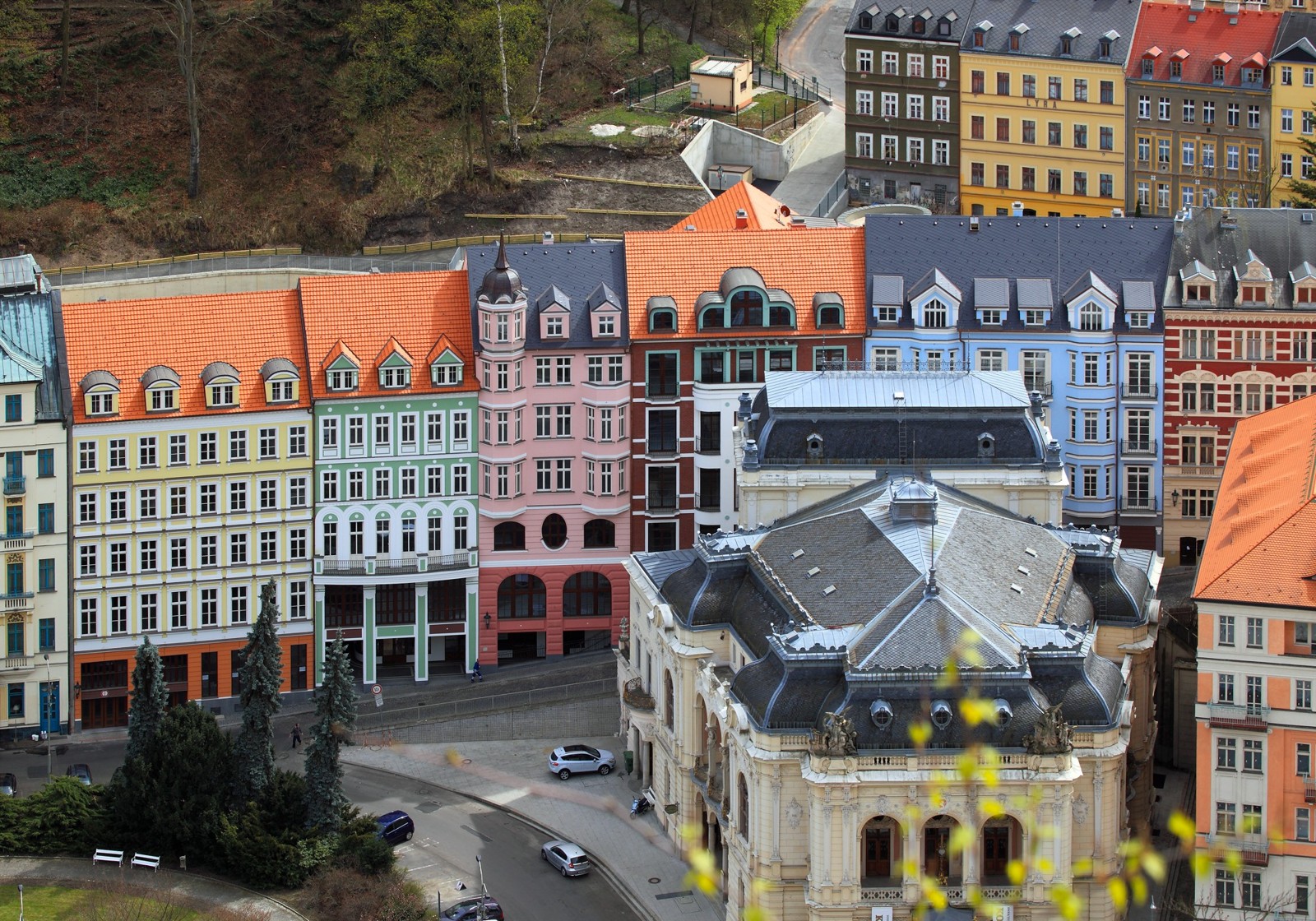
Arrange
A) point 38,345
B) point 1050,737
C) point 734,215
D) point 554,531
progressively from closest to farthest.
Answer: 1. point 1050,737
2. point 38,345
3. point 554,531
4. point 734,215

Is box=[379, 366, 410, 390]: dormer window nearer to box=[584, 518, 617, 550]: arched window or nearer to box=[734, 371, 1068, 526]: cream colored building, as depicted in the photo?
box=[584, 518, 617, 550]: arched window

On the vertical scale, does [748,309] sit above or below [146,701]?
above

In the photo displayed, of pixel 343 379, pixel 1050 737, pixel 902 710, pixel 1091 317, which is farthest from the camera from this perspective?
pixel 1091 317

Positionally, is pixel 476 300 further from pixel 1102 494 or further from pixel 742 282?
pixel 1102 494

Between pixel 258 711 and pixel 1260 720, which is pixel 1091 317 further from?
pixel 258 711

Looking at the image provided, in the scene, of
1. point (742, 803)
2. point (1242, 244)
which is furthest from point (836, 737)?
point (1242, 244)

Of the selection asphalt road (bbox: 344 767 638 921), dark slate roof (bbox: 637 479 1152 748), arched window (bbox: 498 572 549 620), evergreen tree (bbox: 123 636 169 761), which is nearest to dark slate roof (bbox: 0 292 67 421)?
evergreen tree (bbox: 123 636 169 761)

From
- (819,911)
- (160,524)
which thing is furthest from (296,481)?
(819,911)

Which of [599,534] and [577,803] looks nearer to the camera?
[577,803]
